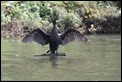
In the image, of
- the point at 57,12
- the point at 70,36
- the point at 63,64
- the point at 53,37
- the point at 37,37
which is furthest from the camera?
the point at 57,12

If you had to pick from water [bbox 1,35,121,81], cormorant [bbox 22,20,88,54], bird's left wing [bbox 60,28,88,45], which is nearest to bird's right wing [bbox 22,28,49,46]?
cormorant [bbox 22,20,88,54]

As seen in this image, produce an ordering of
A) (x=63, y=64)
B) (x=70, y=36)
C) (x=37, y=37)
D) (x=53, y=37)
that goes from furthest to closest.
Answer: (x=70, y=36), (x=37, y=37), (x=53, y=37), (x=63, y=64)

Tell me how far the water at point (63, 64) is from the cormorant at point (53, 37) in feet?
1.64

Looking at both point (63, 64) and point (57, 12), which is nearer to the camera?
point (63, 64)

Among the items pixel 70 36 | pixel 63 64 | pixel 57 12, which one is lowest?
pixel 63 64

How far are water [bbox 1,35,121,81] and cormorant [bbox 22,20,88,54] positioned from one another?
0.50 metres

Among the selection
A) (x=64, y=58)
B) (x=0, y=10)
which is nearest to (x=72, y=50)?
(x=64, y=58)

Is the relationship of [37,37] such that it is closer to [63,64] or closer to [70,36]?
[70,36]

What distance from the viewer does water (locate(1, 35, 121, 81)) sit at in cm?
1262

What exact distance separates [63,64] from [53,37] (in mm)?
2898

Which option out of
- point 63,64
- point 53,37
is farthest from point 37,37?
point 63,64

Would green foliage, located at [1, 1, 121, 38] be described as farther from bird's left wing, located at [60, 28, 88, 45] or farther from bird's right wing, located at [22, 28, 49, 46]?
bird's left wing, located at [60, 28, 88, 45]

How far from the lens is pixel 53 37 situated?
18.1 metres

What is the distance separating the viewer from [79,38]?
1875 centimetres
